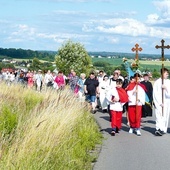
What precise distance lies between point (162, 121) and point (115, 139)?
175cm

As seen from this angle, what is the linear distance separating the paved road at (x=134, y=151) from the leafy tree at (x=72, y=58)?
48.5 metres

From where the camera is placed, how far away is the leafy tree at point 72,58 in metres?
65.6

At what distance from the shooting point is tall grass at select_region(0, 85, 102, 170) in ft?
28.1

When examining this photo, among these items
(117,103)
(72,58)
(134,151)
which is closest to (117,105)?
(117,103)

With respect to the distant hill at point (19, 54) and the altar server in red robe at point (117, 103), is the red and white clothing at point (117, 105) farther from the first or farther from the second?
the distant hill at point (19, 54)

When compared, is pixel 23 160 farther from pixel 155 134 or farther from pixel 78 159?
pixel 155 134

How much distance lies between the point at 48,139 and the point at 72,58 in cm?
5583

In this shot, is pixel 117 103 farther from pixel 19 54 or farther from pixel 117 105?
pixel 19 54

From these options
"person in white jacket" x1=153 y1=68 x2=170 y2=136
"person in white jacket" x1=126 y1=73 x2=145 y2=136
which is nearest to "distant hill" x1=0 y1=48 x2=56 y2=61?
"person in white jacket" x1=126 y1=73 x2=145 y2=136

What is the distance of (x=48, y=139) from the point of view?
1045 cm

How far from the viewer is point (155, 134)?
1565 centimetres

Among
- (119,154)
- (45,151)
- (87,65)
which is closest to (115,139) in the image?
(119,154)

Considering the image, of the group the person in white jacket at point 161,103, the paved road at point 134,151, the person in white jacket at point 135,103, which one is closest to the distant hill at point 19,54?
the person in white jacket at point 135,103

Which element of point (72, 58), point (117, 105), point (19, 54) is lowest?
point (19, 54)
